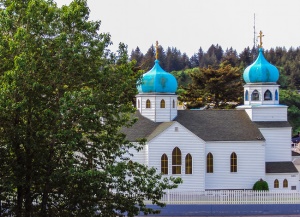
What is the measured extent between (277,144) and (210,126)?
4.28 meters

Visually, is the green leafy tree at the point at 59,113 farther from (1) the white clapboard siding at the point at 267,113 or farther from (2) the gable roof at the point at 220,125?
(1) the white clapboard siding at the point at 267,113

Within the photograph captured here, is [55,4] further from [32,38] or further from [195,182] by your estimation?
[195,182]

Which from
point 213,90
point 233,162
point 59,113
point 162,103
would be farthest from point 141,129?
point 213,90

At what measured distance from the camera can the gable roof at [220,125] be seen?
5047cm

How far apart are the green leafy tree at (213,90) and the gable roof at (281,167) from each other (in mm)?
26628

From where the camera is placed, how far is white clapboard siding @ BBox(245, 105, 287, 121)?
52.5m

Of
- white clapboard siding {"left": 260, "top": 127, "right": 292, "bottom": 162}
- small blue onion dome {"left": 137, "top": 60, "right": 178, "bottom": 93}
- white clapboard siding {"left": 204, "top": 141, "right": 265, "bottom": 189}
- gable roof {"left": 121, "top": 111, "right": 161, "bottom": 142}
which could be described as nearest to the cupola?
small blue onion dome {"left": 137, "top": 60, "right": 178, "bottom": 93}

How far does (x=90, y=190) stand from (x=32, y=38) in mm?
4941

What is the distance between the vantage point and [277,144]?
52094 millimetres

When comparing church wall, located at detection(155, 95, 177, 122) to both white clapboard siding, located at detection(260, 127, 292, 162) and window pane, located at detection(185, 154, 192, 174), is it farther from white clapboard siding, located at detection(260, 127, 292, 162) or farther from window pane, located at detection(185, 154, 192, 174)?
white clapboard siding, located at detection(260, 127, 292, 162)

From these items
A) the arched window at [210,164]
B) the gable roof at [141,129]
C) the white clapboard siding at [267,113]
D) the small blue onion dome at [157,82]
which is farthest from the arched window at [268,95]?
the gable roof at [141,129]

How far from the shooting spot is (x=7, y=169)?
25844mm

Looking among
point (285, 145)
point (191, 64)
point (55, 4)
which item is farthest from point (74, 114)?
point (191, 64)

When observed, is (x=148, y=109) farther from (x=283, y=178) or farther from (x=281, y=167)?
(x=283, y=178)
